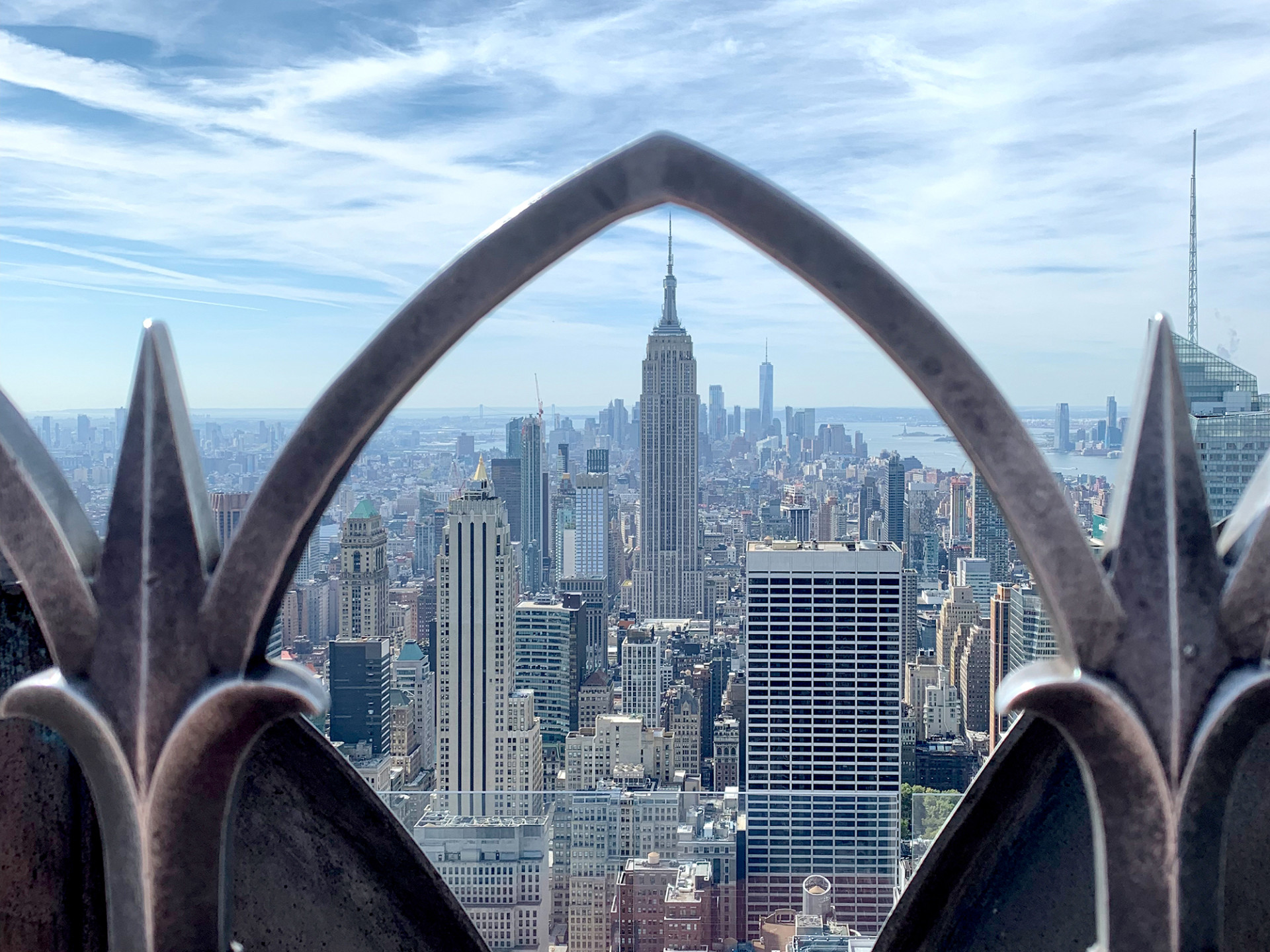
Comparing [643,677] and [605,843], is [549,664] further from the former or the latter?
[605,843]

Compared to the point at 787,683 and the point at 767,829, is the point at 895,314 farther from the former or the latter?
the point at 787,683

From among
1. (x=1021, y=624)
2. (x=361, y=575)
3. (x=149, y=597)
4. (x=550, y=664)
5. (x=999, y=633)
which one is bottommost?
(x=550, y=664)

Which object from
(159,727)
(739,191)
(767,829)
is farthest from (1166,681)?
(767,829)

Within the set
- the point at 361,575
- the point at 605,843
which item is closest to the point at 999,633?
the point at 605,843

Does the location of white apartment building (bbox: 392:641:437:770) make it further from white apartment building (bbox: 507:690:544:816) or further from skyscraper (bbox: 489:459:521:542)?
skyscraper (bbox: 489:459:521:542)

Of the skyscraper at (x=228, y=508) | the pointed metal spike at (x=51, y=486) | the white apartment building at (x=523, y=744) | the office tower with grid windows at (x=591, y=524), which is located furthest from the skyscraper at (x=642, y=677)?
the pointed metal spike at (x=51, y=486)

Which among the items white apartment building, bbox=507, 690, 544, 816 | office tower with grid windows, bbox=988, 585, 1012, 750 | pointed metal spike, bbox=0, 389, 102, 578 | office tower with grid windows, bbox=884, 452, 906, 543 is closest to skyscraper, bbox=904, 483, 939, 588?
office tower with grid windows, bbox=884, 452, 906, 543
